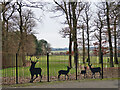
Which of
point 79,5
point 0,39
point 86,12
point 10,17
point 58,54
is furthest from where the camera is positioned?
point 86,12

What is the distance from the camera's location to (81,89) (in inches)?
288

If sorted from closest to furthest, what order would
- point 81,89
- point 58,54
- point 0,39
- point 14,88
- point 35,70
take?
1. point 81,89
2. point 14,88
3. point 35,70
4. point 58,54
5. point 0,39

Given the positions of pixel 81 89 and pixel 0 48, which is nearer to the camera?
pixel 81 89

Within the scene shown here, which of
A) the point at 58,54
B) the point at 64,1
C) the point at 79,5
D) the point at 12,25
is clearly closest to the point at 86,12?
the point at 79,5

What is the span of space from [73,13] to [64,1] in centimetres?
152

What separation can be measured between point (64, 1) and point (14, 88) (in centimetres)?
1096

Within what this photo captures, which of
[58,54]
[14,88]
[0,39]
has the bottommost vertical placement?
[14,88]

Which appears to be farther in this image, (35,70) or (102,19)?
(102,19)

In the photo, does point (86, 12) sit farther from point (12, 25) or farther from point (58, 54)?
point (58, 54)

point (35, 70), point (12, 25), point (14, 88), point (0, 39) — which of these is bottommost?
point (14, 88)

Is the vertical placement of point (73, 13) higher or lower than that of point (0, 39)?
higher

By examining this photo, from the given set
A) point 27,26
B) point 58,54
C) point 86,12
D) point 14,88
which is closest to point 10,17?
point 27,26

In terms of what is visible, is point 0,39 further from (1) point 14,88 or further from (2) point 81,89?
(2) point 81,89

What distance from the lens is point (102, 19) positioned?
21.8m
